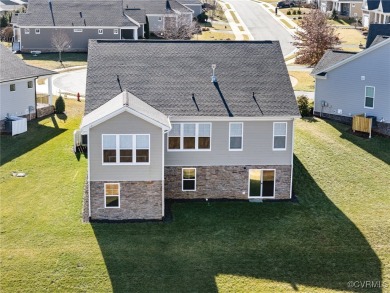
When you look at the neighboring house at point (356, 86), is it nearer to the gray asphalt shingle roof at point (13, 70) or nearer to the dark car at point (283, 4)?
the gray asphalt shingle roof at point (13, 70)

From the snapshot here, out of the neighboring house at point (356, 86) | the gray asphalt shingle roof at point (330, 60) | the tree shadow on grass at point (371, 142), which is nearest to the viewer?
the tree shadow on grass at point (371, 142)

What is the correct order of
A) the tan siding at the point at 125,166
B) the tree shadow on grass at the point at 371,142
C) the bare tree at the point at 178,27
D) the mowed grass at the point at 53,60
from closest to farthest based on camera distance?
1. the tan siding at the point at 125,166
2. the tree shadow on grass at the point at 371,142
3. the mowed grass at the point at 53,60
4. the bare tree at the point at 178,27

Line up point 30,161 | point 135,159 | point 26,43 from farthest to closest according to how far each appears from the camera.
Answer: point 26,43 → point 30,161 → point 135,159

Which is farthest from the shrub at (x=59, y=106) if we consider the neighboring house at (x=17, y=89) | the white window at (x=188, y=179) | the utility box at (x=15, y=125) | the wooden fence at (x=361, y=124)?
the wooden fence at (x=361, y=124)

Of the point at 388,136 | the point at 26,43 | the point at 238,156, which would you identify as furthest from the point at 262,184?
the point at 26,43

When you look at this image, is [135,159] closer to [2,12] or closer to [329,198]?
[329,198]

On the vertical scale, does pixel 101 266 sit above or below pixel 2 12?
below

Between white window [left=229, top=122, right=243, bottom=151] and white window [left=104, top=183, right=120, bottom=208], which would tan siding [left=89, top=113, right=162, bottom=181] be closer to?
white window [left=104, top=183, right=120, bottom=208]
